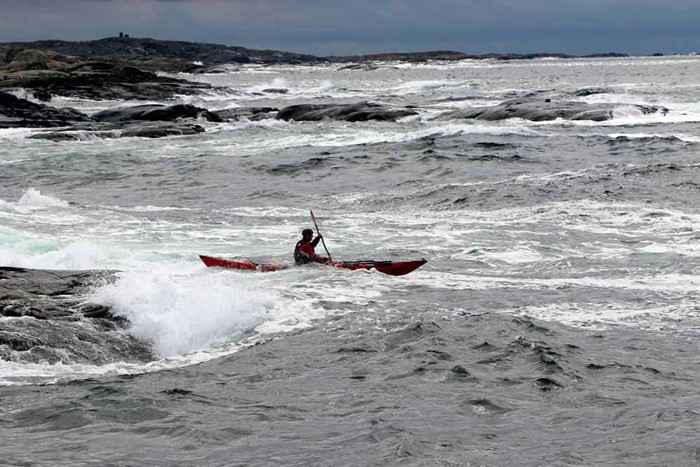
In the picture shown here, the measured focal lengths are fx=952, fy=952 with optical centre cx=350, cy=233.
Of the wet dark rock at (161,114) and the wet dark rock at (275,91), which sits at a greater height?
the wet dark rock at (275,91)

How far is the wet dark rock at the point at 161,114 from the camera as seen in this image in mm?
50281

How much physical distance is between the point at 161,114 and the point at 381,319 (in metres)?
39.3

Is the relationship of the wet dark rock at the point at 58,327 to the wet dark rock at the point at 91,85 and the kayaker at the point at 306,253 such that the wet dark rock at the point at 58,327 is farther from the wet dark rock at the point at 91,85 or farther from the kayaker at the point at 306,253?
the wet dark rock at the point at 91,85

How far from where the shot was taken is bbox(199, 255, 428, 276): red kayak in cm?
1609

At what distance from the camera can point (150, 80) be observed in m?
81.7

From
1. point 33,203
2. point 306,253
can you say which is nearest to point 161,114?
point 33,203

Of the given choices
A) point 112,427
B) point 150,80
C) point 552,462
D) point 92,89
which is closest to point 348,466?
point 552,462

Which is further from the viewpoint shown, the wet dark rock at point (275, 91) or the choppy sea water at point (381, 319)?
the wet dark rock at point (275, 91)

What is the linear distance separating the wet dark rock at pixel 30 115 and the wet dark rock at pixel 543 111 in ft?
63.7

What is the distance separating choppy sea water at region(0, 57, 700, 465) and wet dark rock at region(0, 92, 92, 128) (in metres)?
17.6

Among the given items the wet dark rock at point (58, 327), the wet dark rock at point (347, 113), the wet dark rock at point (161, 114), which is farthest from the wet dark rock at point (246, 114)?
the wet dark rock at point (58, 327)

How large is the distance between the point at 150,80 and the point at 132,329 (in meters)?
72.5

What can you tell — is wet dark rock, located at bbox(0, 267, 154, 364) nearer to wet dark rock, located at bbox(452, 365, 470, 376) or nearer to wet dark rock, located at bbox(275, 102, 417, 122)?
wet dark rock, located at bbox(452, 365, 470, 376)

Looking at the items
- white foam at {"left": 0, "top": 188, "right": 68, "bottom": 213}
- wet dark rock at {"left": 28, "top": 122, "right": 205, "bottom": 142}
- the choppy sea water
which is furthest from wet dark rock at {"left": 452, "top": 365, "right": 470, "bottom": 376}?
wet dark rock at {"left": 28, "top": 122, "right": 205, "bottom": 142}
